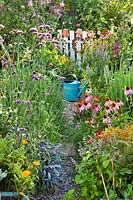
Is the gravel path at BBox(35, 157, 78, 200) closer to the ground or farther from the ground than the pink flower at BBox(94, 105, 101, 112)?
closer to the ground

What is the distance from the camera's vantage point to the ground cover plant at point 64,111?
372cm

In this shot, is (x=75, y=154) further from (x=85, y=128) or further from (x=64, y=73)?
(x=64, y=73)

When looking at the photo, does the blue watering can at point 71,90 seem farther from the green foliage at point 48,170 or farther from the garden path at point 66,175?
the green foliage at point 48,170

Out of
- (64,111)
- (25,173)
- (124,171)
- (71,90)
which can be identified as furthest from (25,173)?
(71,90)

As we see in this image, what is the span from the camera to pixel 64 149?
4922 millimetres

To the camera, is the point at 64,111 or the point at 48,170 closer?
the point at 48,170

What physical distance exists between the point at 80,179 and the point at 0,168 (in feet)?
2.24

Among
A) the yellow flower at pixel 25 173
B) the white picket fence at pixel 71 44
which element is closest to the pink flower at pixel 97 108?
the yellow flower at pixel 25 173

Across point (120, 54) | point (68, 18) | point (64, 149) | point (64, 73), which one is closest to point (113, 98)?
point (64, 149)

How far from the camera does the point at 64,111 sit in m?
5.42

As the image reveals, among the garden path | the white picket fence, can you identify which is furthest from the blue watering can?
the garden path

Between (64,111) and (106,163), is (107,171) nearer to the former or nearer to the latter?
Result: (106,163)

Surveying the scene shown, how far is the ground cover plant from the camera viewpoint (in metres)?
3.72

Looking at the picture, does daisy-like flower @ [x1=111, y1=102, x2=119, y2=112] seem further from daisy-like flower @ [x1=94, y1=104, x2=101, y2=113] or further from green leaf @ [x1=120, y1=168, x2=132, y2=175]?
green leaf @ [x1=120, y1=168, x2=132, y2=175]
